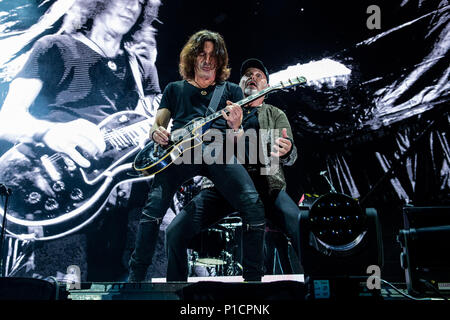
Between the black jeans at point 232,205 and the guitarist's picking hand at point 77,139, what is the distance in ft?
5.22

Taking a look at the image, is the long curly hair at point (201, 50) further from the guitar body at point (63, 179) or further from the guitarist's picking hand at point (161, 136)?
the guitar body at point (63, 179)

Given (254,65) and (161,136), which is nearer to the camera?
(161,136)

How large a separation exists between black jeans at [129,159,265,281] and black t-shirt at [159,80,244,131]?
0.46 meters

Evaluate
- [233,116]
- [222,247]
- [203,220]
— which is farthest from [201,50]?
[222,247]

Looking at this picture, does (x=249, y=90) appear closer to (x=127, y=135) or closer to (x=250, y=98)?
(x=250, y=98)

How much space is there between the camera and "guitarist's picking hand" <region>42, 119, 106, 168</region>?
13.1 ft

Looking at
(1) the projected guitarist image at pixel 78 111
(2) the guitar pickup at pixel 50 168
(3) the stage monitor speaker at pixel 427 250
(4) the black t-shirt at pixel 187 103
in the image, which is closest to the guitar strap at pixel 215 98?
(4) the black t-shirt at pixel 187 103

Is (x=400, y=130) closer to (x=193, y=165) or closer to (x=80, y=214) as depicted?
(x=193, y=165)

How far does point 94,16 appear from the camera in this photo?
4.30 m

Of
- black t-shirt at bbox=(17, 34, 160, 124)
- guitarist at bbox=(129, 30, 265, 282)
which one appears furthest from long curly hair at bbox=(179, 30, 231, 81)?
black t-shirt at bbox=(17, 34, 160, 124)

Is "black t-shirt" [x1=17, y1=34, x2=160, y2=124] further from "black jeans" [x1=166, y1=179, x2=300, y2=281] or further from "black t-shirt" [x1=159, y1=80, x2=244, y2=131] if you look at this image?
"black jeans" [x1=166, y1=179, x2=300, y2=281]

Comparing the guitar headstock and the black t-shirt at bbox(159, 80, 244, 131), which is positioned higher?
the guitar headstock

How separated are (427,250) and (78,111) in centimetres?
363
